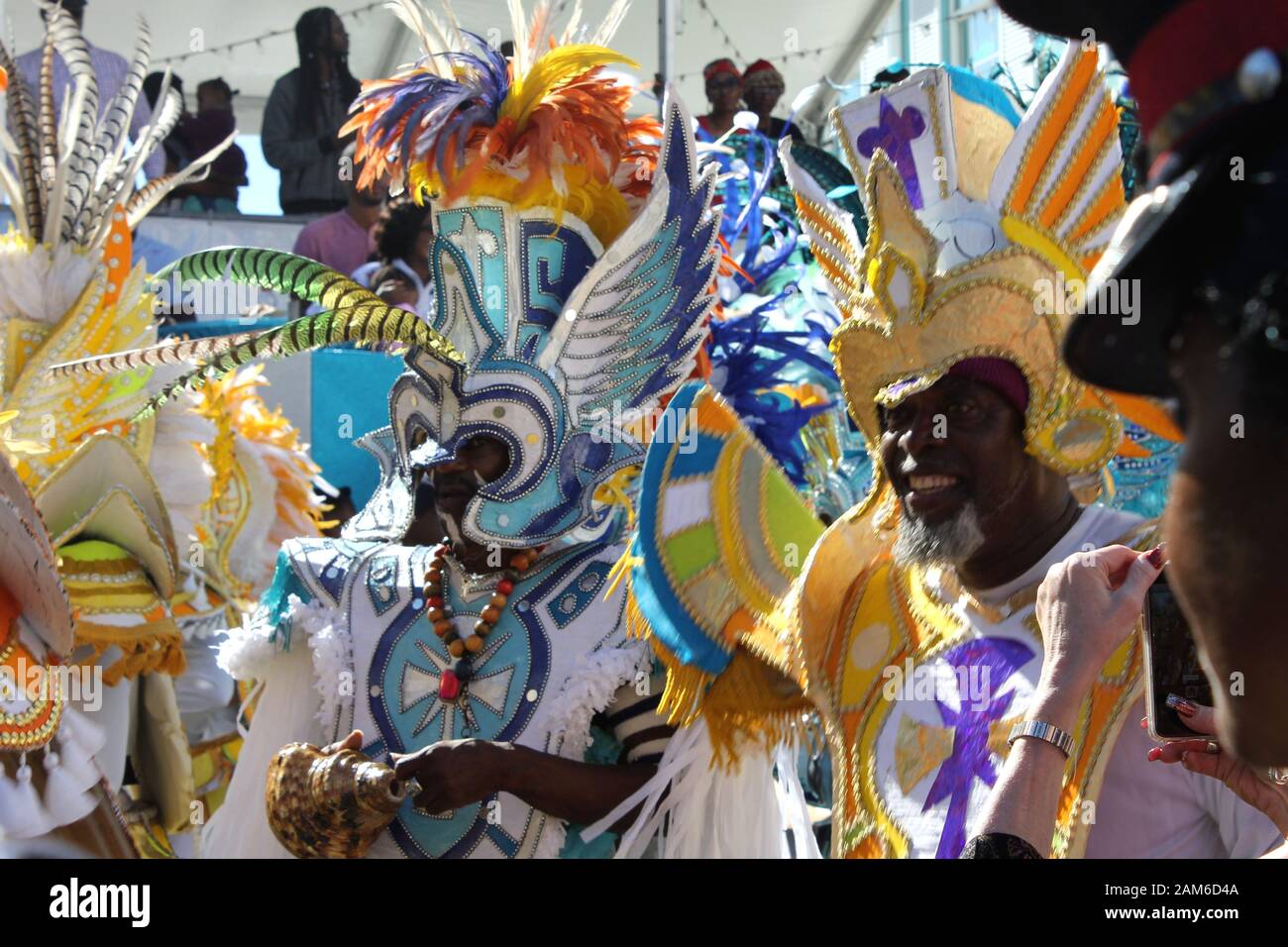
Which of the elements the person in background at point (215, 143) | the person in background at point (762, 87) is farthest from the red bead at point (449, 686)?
the person in background at point (215, 143)

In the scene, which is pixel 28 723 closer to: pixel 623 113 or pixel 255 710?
pixel 255 710

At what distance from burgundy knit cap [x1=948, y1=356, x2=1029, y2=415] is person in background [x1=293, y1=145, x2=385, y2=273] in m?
4.80

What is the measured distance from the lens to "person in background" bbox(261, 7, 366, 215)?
795cm

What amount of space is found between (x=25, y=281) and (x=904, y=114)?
8.49 feet

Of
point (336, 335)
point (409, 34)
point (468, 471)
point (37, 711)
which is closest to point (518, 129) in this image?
point (336, 335)

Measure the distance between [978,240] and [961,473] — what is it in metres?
0.42

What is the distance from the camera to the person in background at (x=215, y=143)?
8117 millimetres

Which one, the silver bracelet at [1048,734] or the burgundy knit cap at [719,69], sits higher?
the burgundy knit cap at [719,69]

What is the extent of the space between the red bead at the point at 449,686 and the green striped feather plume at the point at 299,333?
2.24 feet

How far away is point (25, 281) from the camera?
15.1 feet

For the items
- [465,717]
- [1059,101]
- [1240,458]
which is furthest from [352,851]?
[1240,458]

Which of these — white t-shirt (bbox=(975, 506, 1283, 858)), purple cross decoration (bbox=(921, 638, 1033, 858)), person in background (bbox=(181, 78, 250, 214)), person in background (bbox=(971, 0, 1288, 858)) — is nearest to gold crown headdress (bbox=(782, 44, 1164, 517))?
purple cross decoration (bbox=(921, 638, 1033, 858))

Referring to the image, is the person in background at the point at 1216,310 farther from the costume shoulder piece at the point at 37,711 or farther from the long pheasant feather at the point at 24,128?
the long pheasant feather at the point at 24,128

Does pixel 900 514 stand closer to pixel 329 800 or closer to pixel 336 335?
pixel 329 800
